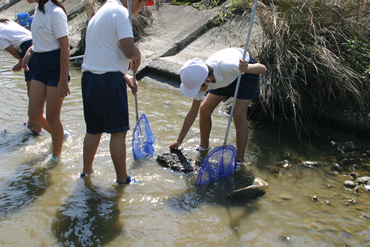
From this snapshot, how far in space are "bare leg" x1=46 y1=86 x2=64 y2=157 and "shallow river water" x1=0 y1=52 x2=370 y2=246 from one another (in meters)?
0.20

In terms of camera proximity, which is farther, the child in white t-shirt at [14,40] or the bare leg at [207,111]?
the child in white t-shirt at [14,40]

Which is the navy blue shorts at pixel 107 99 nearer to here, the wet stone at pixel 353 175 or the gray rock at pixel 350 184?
the gray rock at pixel 350 184

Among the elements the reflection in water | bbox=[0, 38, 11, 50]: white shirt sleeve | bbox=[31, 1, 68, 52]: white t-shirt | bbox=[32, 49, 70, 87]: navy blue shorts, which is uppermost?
bbox=[31, 1, 68, 52]: white t-shirt

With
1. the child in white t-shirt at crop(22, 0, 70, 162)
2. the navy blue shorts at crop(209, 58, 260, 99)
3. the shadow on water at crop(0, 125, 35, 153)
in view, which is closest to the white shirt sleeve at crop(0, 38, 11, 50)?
the child in white t-shirt at crop(22, 0, 70, 162)

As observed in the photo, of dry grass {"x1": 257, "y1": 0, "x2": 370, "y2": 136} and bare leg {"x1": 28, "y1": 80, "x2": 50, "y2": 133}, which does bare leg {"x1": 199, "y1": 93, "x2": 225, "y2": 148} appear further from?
bare leg {"x1": 28, "y1": 80, "x2": 50, "y2": 133}

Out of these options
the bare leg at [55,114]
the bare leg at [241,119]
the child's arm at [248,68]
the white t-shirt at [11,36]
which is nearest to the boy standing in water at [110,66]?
the bare leg at [55,114]

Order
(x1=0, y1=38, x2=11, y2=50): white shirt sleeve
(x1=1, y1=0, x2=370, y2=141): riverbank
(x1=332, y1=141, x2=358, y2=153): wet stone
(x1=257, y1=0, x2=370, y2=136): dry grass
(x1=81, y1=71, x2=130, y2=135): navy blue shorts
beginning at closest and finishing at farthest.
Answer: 1. (x1=81, y1=71, x2=130, y2=135): navy blue shorts
2. (x1=0, y1=38, x2=11, y2=50): white shirt sleeve
3. (x1=332, y1=141, x2=358, y2=153): wet stone
4. (x1=257, y1=0, x2=370, y2=136): dry grass
5. (x1=1, y1=0, x2=370, y2=141): riverbank

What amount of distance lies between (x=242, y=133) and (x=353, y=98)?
171 cm

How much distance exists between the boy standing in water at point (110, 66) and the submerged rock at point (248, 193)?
3.52ft

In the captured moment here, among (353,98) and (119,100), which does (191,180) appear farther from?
(353,98)

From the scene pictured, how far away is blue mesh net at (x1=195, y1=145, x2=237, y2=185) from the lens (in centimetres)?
297

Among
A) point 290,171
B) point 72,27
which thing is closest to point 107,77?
point 290,171

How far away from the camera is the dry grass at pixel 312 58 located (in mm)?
3883

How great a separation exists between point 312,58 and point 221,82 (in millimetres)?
1608
